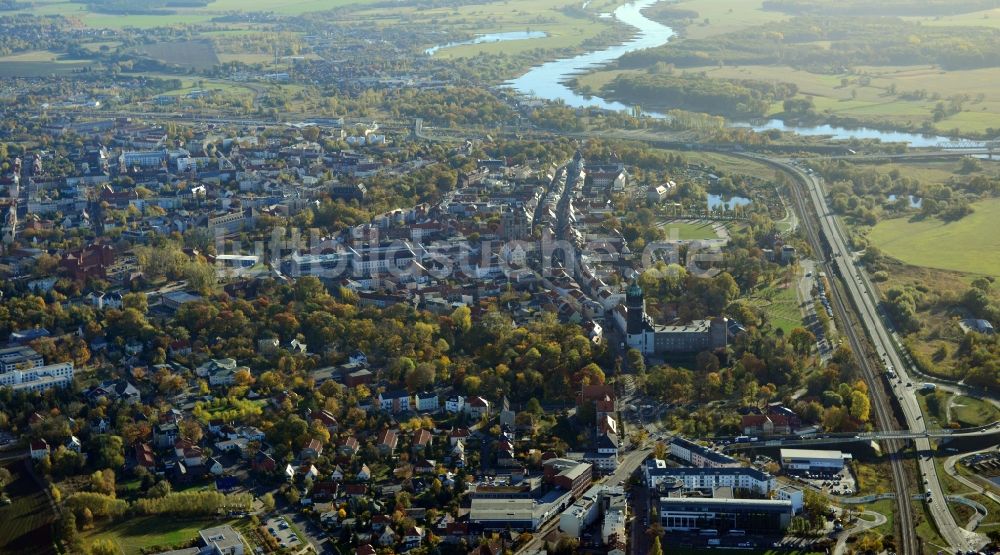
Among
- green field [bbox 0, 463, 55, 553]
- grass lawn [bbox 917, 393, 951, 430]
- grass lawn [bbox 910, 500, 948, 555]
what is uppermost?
grass lawn [bbox 910, 500, 948, 555]

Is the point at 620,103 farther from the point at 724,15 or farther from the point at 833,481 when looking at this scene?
the point at 833,481

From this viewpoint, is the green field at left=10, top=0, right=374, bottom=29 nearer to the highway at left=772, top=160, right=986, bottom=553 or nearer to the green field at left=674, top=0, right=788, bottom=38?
the green field at left=674, top=0, right=788, bottom=38

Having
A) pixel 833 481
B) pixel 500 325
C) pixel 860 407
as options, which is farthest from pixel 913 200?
pixel 833 481

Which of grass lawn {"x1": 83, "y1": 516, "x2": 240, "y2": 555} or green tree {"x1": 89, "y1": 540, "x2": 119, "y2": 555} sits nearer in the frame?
green tree {"x1": 89, "y1": 540, "x2": 119, "y2": 555}

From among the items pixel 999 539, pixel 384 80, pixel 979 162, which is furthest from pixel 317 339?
pixel 384 80

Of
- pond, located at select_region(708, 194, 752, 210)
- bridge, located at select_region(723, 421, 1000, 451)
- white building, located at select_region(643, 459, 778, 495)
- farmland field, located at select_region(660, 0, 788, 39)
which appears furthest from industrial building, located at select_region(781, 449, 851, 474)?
farmland field, located at select_region(660, 0, 788, 39)

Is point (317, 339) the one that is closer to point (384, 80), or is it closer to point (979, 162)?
point (979, 162)

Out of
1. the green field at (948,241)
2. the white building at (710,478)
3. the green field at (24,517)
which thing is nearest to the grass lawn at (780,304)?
the green field at (948,241)
